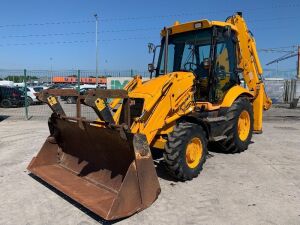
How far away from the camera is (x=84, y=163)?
6363 mm

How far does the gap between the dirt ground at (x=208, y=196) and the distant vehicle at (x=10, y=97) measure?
16243 millimetres

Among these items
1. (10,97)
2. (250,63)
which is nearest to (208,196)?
(250,63)

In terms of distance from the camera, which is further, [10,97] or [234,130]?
[10,97]

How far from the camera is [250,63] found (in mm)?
9180

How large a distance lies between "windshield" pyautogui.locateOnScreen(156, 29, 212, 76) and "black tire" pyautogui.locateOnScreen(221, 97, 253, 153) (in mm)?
1119

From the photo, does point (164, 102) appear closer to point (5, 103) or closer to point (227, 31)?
point (227, 31)

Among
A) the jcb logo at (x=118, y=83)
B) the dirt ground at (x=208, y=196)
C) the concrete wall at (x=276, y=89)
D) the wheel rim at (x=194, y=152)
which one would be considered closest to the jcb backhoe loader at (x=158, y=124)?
the wheel rim at (x=194, y=152)

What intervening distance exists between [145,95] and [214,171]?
6.51 ft

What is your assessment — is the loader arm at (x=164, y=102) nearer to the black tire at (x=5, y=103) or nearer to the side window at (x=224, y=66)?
the side window at (x=224, y=66)

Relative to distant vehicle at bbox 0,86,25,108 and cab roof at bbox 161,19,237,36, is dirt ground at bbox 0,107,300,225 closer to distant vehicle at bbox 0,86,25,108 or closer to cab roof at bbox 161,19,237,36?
cab roof at bbox 161,19,237,36

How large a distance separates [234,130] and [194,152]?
6.35ft

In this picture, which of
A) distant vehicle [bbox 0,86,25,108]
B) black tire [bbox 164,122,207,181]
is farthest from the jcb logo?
black tire [bbox 164,122,207,181]

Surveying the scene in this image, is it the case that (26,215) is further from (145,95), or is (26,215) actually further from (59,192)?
(145,95)

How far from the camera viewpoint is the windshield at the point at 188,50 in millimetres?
7484
